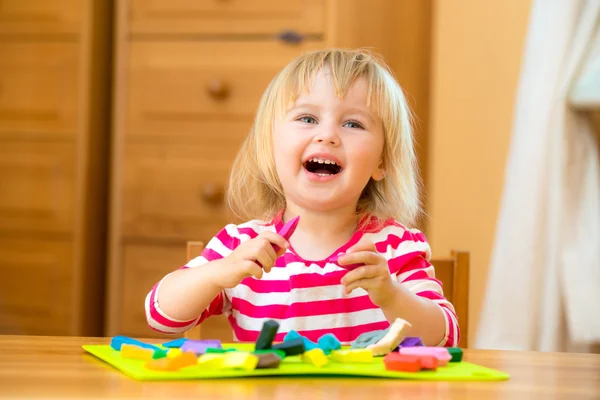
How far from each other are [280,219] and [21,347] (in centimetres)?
44

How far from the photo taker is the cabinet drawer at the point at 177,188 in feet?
6.28

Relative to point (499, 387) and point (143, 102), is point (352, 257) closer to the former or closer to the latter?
point (499, 387)

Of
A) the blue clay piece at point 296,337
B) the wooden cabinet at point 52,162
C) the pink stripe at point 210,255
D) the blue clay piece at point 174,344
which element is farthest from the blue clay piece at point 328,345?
the wooden cabinet at point 52,162

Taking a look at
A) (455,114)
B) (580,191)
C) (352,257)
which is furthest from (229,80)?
(352,257)

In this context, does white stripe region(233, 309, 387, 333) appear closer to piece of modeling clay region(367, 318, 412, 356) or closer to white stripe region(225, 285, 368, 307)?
white stripe region(225, 285, 368, 307)

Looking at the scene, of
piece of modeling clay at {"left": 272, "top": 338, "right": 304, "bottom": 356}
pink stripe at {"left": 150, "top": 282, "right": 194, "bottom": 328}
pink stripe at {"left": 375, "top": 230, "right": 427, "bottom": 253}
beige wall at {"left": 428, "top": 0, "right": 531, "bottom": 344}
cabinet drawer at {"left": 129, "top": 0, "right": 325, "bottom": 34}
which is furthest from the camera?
beige wall at {"left": 428, "top": 0, "right": 531, "bottom": 344}

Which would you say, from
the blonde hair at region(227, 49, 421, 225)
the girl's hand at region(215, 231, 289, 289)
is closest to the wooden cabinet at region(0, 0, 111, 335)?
the blonde hair at region(227, 49, 421, 225)

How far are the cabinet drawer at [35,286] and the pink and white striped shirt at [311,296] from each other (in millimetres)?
1085

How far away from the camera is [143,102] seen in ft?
6.40

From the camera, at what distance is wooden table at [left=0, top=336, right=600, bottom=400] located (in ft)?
1.63


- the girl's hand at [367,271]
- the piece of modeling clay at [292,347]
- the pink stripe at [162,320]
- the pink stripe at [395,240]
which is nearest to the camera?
the piece of modeling clay at [292,347]

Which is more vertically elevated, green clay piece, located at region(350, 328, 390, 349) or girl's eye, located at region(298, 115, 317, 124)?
girl's eye, located at region(298, 115, 317, 124)

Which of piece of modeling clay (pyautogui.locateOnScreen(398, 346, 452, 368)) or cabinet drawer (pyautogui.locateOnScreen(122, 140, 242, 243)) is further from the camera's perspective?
cabinet drawer (pyautogui.locateOnScreen(122, 140, 242, 243))

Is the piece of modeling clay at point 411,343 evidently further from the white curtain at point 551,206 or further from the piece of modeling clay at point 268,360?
the white curtain at point 551,206
